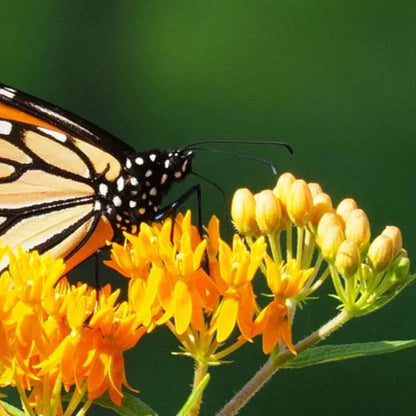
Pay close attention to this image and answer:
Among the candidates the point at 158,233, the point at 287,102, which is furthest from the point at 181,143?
the point at 158,233

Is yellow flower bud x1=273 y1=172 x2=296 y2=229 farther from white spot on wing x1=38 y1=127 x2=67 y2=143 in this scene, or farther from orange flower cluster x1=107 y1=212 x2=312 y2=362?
white spot on wing x1=38 y1=127 x2=67 y2=143

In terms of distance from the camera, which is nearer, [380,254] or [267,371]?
[267,371]

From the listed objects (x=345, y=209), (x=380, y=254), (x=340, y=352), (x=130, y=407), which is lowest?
(x=130, y=407)

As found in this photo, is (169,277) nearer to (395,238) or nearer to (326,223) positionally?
(326,223)

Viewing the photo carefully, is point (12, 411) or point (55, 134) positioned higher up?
point (55, 134)

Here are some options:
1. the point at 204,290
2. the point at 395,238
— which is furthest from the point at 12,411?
the point at 395,238

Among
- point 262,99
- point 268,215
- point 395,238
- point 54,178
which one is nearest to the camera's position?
point 395,238
